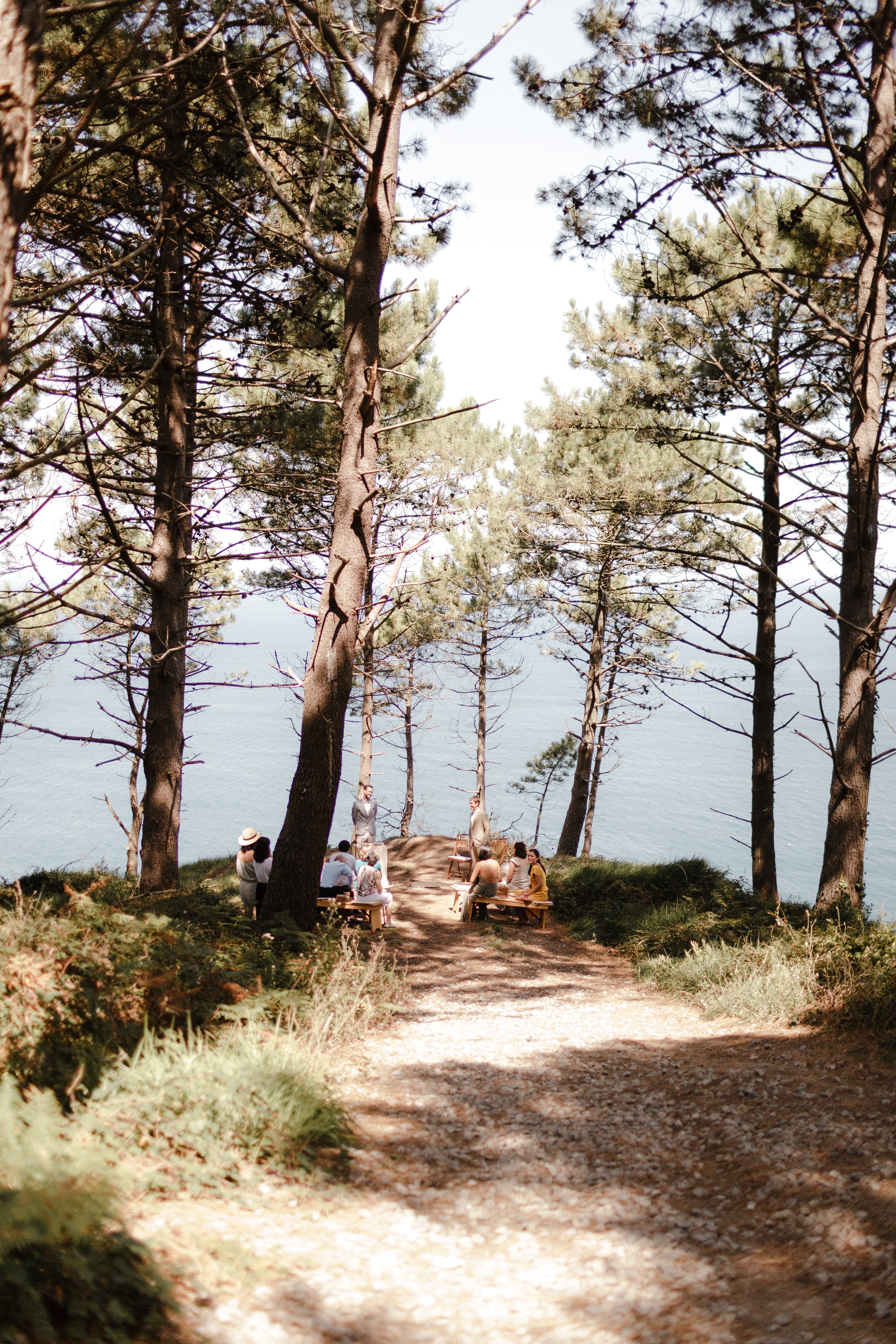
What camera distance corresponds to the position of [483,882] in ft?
37.0

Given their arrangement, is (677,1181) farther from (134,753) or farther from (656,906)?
(134,753)

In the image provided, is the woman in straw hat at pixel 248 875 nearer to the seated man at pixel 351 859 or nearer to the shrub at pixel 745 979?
the seated man at pixel 351 859

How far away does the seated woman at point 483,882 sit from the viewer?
11.2m

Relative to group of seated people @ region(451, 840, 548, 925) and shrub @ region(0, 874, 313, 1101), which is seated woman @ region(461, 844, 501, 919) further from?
shrub @ region(0, 874, 313, 1101)

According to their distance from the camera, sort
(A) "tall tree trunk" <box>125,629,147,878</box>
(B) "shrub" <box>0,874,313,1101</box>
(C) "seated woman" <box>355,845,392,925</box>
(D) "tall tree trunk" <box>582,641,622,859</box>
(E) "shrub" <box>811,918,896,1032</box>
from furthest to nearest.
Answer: (D) "tall tree trunk" <box>582,641,622,859</box>
(A) "tall tree trunk" <box>125,629,147,878</box>
(C) "seated woman" <box>355,845,392,925</box>
(E) "shrub" <box>811,918,896,1032</box>
(B) "shrub" <box>0,874,313,1101</box>

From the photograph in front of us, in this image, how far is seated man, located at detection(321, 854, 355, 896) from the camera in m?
9.06

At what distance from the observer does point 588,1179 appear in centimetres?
369

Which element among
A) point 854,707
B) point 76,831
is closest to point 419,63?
point 854,707

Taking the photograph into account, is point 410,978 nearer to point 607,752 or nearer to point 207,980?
point 207,980

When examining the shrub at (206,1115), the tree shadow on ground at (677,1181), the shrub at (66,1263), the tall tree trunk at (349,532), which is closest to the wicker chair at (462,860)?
the tall tree trunk at (349,532)

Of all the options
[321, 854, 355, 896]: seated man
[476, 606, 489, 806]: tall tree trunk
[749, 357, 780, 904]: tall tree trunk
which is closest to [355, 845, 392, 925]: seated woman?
[321, 854, 355, 896]: seated man

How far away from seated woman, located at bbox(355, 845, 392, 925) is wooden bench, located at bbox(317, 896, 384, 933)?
10 millimetres

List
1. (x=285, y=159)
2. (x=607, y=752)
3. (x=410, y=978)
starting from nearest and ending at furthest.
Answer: (x=410, y=978) → (x=285, y=159) → (x=607, y=752)

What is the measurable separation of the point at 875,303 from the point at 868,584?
234 centimetres
